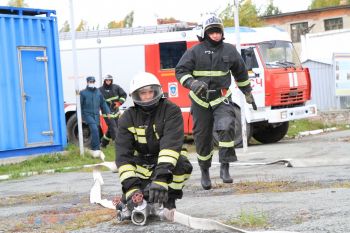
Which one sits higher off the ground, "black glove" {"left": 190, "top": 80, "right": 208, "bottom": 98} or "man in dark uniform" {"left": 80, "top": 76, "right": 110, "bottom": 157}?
"black glove" {"left": 190, "top": 80, "right": 208, "bottom": 98}

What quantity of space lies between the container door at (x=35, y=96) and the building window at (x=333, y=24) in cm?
3634

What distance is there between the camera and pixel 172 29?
1819 centimetres

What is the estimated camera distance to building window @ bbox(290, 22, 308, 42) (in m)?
49.1

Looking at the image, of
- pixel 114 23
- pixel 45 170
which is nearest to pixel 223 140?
pixel 45 170

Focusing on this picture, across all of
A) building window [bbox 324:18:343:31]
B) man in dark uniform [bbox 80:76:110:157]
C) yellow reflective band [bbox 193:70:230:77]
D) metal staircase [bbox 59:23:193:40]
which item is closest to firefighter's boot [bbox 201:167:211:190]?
yellow reflective band [bbox 193:70:230:77]

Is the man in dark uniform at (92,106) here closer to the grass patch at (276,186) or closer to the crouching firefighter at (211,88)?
the grass patch at (276,186)

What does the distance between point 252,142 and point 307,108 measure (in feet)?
6.75

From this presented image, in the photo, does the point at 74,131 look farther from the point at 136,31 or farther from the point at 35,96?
the point at 35,96

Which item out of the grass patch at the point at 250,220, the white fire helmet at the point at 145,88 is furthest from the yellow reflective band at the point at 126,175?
the grass patch at the point at 250,220

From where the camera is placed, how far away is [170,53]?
1758 cm

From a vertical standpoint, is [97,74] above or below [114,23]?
below

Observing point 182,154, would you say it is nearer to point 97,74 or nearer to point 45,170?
point 45,170

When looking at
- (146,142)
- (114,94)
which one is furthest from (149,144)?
(114,94)

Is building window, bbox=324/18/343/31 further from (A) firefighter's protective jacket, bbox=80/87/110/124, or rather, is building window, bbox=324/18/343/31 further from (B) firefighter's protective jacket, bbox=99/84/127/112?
(A) firefighter's protective jacket, bbox=80/87/110/124
